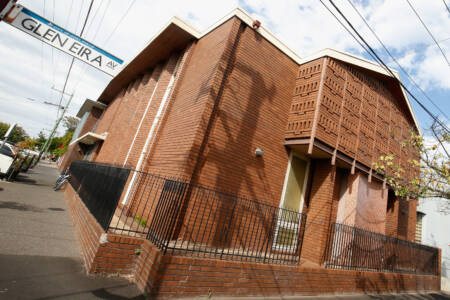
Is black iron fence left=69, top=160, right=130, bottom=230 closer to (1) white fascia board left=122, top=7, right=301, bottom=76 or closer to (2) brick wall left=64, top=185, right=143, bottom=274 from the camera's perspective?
(2) brick wall left=64, top=185, right=143, bottom=274

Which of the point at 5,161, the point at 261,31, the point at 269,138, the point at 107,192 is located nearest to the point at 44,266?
the point at 107,192

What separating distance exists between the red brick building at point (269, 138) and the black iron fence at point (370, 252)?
0.20 metres

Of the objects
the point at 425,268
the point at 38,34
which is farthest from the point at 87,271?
the point at 425,268

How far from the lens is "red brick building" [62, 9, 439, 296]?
5.94 metres

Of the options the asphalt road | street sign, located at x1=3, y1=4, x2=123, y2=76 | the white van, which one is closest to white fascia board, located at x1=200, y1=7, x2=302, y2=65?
street sign, located at x1=3, y1=4, x2=123, y2=76

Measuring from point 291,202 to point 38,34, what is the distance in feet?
24.1

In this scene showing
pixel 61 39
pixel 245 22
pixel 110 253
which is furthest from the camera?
pixel 245 22

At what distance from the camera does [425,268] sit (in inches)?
385

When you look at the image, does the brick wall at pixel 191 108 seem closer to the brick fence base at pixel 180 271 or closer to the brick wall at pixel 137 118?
the brick wall at pixel 137 118

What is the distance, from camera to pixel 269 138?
7.21 meters

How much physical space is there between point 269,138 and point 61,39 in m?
5.45

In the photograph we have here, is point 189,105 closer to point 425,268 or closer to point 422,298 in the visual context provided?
point 422,298

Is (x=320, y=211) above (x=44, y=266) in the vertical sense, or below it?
above

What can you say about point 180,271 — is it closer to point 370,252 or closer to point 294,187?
point 294,187
